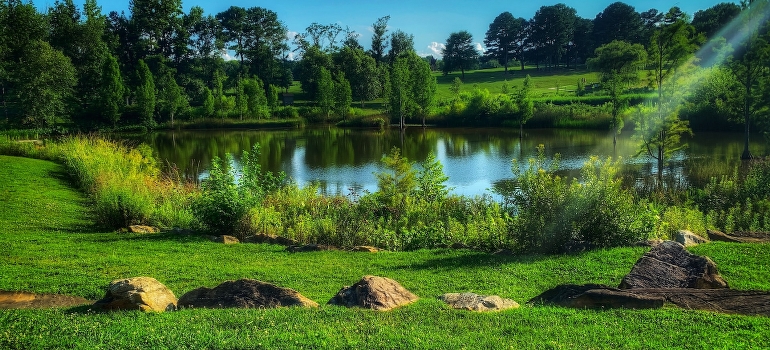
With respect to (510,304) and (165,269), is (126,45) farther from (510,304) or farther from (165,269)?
(510,304)

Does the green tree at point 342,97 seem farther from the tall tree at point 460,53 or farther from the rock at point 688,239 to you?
the rock at point 688,239

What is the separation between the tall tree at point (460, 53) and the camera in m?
94.3

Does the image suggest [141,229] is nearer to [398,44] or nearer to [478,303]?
[478,303]

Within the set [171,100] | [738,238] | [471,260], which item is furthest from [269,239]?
[171,100]

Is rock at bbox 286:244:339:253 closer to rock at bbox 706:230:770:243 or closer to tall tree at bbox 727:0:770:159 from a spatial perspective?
rock at bbox 706:230:770:243

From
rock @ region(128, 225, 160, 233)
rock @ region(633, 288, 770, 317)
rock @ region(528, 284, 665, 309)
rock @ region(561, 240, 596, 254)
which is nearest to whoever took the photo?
rock @ region(633, 288, 770, 317)

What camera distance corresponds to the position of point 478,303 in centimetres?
584

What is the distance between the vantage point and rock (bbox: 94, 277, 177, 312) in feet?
19.4

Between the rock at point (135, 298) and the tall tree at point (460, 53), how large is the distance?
90.1 m

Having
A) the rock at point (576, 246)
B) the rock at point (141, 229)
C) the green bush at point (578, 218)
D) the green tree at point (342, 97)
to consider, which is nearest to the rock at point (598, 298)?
the rock at point (576, 246)

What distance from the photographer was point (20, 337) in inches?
198

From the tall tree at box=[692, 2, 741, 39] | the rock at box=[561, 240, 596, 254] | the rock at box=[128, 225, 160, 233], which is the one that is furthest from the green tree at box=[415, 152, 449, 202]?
the tall tree at box=[692, 2, 741, 39]

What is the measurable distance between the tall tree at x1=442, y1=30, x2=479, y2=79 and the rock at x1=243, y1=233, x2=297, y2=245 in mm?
85360

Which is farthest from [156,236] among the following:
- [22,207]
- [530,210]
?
[530,210]
